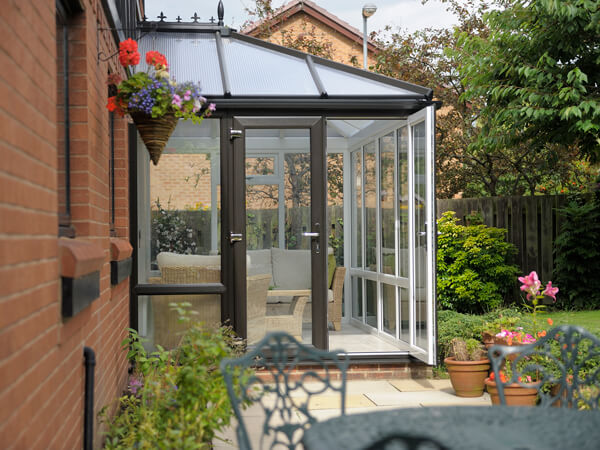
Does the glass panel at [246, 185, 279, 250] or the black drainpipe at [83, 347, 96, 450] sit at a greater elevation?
the glass panel at [246, 185, 279, 250]

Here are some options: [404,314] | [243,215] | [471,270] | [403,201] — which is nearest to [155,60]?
[243,215]

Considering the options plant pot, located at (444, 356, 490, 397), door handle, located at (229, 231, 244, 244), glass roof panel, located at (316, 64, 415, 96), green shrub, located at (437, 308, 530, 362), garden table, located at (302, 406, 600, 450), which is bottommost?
plant pot, located at (444, 356, 490, 397)

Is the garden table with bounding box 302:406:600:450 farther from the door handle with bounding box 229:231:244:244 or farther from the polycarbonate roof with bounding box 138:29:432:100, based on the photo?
the polycarbonate roof with bounding box 138:29:432:100

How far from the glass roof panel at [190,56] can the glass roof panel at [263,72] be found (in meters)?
0.15

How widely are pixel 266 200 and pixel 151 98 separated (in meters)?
2.28

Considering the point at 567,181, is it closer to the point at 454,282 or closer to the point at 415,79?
the point at 415,79

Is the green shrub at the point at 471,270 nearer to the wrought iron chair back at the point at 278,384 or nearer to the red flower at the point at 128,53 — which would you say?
the red flower at the point at 128,53

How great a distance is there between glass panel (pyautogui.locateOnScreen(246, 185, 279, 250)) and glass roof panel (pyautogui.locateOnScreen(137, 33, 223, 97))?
985 mm

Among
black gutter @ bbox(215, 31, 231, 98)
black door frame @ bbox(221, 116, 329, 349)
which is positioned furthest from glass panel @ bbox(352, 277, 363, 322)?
black gutter @ bbox(215, 31, 231, 98)

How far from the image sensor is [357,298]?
8211 mm

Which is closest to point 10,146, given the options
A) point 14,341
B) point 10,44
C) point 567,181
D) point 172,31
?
point 10,44

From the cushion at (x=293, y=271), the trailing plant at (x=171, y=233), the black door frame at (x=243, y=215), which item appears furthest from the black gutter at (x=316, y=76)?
the trailing plant at (x=171, y=233)

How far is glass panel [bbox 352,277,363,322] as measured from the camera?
319 inches

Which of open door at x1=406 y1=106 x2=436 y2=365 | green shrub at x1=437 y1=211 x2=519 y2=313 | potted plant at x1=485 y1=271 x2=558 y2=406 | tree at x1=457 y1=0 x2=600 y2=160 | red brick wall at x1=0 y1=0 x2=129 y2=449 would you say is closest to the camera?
red brick wall at x1=0 y1=0 x2=129 y2=449
